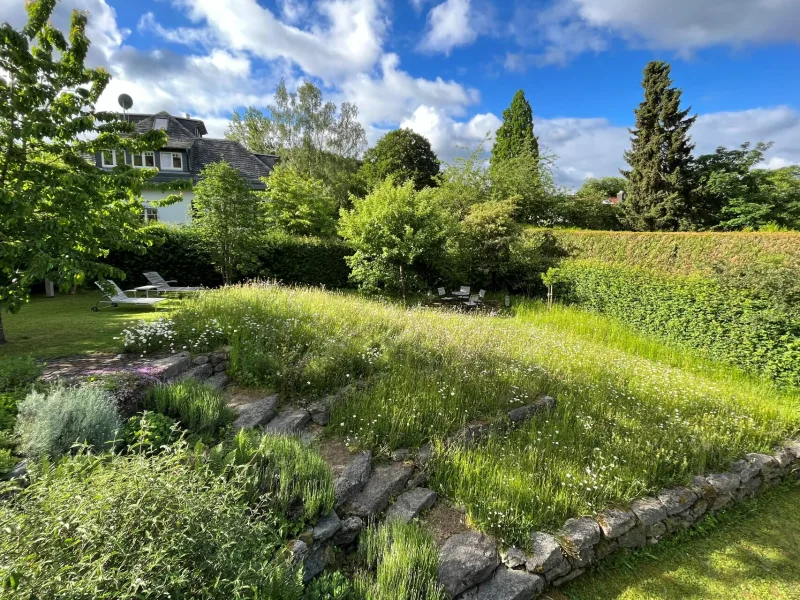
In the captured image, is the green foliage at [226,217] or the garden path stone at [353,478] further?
the green foliage at [226,217]

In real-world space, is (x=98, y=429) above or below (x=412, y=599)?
above

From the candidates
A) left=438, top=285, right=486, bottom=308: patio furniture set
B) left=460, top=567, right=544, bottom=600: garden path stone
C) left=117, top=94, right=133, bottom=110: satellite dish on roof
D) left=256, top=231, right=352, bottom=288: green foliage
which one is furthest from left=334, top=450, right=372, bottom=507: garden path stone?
left=117, top=94, right=133, bottom=110: satellite dish on roof

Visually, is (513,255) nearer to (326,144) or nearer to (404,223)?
(404,223)

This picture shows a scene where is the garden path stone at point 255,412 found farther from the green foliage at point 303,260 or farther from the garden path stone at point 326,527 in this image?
the green foliage at point 303,260

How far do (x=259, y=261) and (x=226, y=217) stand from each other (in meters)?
1.98

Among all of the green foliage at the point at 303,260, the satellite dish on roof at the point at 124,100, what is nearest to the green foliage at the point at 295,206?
the green foliage at the point at 303,260

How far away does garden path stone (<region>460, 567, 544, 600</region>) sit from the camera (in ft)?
8.81

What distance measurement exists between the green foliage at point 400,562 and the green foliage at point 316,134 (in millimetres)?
25477

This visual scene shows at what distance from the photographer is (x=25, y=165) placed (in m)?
5.05

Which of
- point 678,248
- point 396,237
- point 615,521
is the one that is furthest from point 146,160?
point 615,521

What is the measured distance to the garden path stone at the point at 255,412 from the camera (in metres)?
3.92

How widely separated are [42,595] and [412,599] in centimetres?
185

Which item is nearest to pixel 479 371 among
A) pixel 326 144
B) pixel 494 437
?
pixel 494 437

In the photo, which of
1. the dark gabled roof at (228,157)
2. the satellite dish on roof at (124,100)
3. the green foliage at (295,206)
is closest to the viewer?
the satellite dish on roof at (124,100)
